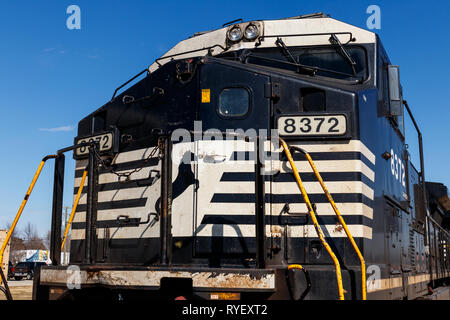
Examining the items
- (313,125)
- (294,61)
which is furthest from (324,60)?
(313,125)

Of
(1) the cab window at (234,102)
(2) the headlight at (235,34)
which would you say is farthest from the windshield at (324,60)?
(1) the cab window at (234,102)

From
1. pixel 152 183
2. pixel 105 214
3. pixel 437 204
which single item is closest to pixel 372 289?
pixel 152 183

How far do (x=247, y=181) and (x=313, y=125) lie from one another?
33.1 inches

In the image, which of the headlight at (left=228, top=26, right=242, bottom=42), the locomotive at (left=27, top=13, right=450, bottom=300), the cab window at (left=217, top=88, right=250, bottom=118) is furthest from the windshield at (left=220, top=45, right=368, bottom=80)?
the cab window at (left=217, top=88, right=250, bottom=118)

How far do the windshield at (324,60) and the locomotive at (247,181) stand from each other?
13 mm

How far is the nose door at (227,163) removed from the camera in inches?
197

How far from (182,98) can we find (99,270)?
1955mm

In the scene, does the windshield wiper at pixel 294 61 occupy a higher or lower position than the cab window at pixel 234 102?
higher

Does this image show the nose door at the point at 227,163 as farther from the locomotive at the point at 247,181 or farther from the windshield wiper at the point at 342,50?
the windshield wiper at the point at 342,50

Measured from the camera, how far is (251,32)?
635cm

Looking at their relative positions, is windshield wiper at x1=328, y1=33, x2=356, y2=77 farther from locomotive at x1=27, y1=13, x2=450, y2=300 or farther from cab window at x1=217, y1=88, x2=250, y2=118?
cab window at x1=217, y1=88, x2=250, y2=118

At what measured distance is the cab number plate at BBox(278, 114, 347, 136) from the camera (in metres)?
5.05

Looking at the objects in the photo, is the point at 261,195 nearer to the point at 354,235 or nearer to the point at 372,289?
the point at 354,235

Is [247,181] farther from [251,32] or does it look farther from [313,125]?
[251,32]
